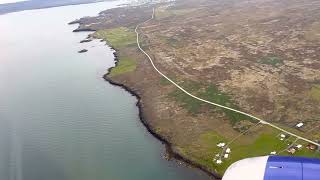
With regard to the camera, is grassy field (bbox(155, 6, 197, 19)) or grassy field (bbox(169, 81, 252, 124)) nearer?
grassy field (bbox(169, 81, 252, 124))

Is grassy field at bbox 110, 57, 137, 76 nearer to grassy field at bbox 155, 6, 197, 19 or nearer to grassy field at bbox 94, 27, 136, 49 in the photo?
grassy field at bbox 94, 27, 136, 49

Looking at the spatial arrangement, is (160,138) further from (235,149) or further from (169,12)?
(169,12)

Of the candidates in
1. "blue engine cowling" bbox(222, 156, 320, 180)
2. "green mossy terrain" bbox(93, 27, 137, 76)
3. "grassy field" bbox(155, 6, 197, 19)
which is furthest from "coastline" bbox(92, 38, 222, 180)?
"grassy field" bbox(155, 6, 197, 19)

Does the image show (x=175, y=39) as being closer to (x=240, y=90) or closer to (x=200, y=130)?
(x=240, y=90)

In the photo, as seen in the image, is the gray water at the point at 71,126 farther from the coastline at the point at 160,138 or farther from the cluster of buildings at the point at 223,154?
the cluster of buildings at the point at 223,154

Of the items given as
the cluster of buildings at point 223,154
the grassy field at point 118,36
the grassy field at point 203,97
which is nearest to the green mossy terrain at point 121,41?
the grassy field at point 118,36
